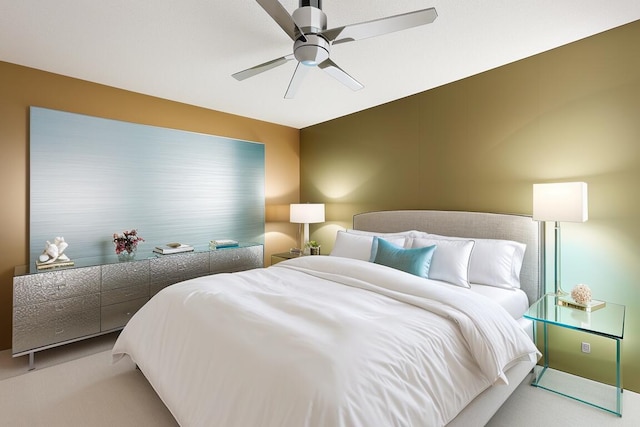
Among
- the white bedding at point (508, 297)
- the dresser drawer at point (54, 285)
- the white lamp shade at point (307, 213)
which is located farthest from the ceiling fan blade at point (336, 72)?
the dresser drawer at point (54, 285)

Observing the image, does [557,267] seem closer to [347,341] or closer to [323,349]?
[347,341]

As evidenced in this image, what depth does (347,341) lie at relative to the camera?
4.49 ft

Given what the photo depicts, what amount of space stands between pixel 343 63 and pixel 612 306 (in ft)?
8.94

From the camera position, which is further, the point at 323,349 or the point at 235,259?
the point at 235,259

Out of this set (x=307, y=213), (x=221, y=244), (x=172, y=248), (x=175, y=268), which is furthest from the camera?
(x=307, y=213)

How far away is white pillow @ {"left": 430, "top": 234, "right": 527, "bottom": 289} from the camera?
2.52 meters

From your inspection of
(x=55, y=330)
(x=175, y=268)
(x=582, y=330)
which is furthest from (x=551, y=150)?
(x=55, y=330)

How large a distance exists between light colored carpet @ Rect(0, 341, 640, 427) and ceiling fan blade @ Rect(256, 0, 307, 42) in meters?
2.39

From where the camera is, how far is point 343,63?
→ 2.76 meters

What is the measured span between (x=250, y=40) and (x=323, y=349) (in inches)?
86.6

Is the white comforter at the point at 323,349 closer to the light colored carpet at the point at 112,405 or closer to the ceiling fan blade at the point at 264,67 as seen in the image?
the light colored carpet at the point at 112,405

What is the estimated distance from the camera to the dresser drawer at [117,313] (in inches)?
114

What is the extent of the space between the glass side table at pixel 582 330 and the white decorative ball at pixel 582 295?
7 cm

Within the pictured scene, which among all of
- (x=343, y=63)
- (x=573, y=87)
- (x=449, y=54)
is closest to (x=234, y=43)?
(x=343, y=63)
